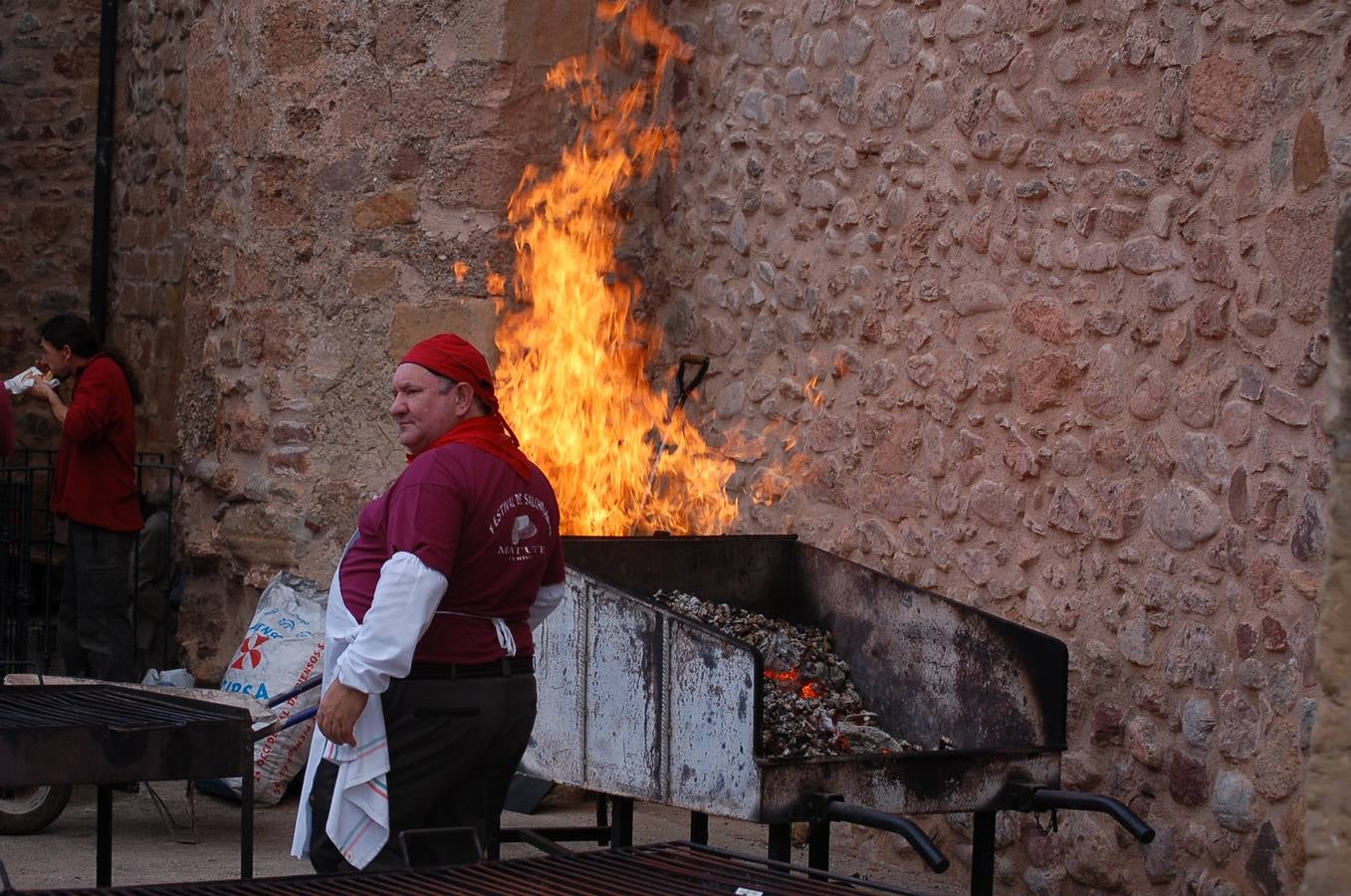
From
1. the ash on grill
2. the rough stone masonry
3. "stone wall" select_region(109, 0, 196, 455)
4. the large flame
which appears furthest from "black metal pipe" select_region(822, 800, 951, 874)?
"stone wall" select_region(109, 0, 196, 455)

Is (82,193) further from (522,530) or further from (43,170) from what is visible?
(522,530)

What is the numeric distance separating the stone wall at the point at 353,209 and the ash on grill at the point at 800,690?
2.20 meters

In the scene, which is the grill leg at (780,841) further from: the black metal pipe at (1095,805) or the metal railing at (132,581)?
Answer: the metal railing at (132,581)

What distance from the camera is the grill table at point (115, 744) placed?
3809 mm

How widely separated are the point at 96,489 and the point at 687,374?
301cm

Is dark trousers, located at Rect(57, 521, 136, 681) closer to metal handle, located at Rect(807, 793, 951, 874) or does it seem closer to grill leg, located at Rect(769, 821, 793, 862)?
grill leg, located at Rect(769, 821, 793, 862)

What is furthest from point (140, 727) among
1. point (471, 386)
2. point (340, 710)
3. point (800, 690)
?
point (800, 690)

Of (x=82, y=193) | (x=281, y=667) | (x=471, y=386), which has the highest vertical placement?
(x=82, y=193)

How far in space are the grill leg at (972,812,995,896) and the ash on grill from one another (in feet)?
1.44

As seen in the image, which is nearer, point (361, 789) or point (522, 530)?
point (361, 789)

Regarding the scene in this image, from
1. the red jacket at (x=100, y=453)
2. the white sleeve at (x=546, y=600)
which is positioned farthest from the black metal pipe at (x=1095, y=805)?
the red jacket at (x=100, y=453)

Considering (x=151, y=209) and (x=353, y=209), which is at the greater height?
(x=151, y=209)

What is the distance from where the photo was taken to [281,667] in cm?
691

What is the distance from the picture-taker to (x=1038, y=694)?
15.3ft
